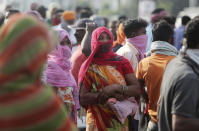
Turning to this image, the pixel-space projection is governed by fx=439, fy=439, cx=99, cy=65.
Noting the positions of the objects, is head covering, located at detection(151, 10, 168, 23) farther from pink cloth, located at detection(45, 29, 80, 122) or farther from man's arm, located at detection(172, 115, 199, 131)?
man's arm, located at detection(172, 115, 199, 131)

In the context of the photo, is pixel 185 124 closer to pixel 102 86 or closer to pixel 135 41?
pixel 102 86

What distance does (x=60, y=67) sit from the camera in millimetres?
4816

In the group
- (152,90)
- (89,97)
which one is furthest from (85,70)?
(152,90)

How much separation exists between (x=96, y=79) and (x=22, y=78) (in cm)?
236

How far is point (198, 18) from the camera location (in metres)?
3.47

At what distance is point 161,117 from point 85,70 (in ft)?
4.21

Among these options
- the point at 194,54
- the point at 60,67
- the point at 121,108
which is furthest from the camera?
the point at 60,67

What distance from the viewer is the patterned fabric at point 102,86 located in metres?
4.55

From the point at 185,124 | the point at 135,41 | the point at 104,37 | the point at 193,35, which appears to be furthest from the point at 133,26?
the point at 185,124

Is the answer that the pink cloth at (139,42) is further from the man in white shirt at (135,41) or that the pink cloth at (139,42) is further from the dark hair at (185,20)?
the dark hair at (185,20)

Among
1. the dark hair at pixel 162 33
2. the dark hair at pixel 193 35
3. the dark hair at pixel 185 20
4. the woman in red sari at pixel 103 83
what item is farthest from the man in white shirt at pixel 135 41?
the dark hair at pixel 185 20

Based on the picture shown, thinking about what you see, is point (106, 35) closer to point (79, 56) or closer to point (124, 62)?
point (124, 62)

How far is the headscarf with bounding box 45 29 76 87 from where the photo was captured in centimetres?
468

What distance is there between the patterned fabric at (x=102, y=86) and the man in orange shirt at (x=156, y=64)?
0.36 meters
